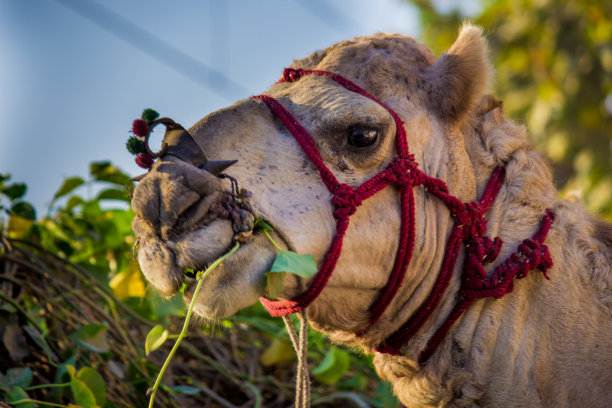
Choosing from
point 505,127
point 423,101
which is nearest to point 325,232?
point 423,101

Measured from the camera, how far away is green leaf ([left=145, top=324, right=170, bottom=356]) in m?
2.00

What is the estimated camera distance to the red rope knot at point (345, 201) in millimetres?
2043

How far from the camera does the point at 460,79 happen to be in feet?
7.79

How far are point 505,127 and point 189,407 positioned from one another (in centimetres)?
205

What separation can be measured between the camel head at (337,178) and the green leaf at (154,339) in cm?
17

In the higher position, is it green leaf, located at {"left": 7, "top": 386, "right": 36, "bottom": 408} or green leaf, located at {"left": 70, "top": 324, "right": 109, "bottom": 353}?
green leaf, located at {"left": 70, "top": 324, "right": 109, "bottom": 353}

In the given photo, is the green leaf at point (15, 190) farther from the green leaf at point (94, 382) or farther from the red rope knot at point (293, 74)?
the red rope knot at point (293, 74)

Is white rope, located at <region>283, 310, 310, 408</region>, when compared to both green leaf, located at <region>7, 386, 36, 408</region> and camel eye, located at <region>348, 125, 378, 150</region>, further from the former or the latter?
green leaf, located at <region>7, 386, 36, 408</region>

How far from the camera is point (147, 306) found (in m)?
3.38

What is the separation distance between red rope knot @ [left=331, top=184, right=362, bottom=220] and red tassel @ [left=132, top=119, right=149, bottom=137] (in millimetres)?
617

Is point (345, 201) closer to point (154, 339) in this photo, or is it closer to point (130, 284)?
point (154, 339)

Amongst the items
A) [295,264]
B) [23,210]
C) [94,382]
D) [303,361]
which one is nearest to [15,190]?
[23,210]

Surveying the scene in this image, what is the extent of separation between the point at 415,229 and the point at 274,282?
0.58 metres

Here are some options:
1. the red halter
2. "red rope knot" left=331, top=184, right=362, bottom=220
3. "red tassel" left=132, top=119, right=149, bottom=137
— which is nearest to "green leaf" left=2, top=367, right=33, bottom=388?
the red halter
